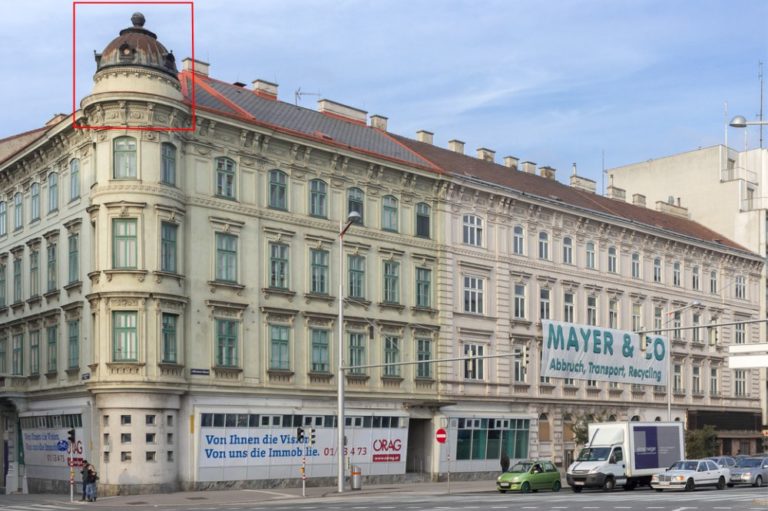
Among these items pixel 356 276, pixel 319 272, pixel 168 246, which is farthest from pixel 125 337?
pixel 356 276

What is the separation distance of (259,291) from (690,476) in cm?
2099

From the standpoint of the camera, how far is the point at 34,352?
188 feet

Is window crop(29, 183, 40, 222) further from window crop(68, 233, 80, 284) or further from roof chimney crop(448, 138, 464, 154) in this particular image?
roof chimney crop(448, 138, 464, 154)

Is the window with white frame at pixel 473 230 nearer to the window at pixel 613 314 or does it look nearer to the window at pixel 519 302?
the window at pixel 519 302

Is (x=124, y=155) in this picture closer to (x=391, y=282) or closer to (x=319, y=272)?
(x=319, y=272)

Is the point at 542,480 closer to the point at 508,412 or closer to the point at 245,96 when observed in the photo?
the point at 508,412

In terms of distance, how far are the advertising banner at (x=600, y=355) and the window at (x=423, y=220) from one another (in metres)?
9.83

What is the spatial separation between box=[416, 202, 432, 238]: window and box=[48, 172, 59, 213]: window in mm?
18681

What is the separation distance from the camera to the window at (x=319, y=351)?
184 feet

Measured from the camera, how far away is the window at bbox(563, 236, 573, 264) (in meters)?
71.9

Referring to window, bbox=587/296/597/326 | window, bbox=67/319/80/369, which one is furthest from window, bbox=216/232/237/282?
window, bbox=587/296/597/326

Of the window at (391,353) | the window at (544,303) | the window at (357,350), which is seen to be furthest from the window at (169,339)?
the window at (544,303)

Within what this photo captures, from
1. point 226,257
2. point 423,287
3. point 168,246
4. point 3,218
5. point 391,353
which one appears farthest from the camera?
point 423,287

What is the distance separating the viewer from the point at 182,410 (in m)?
50.2
